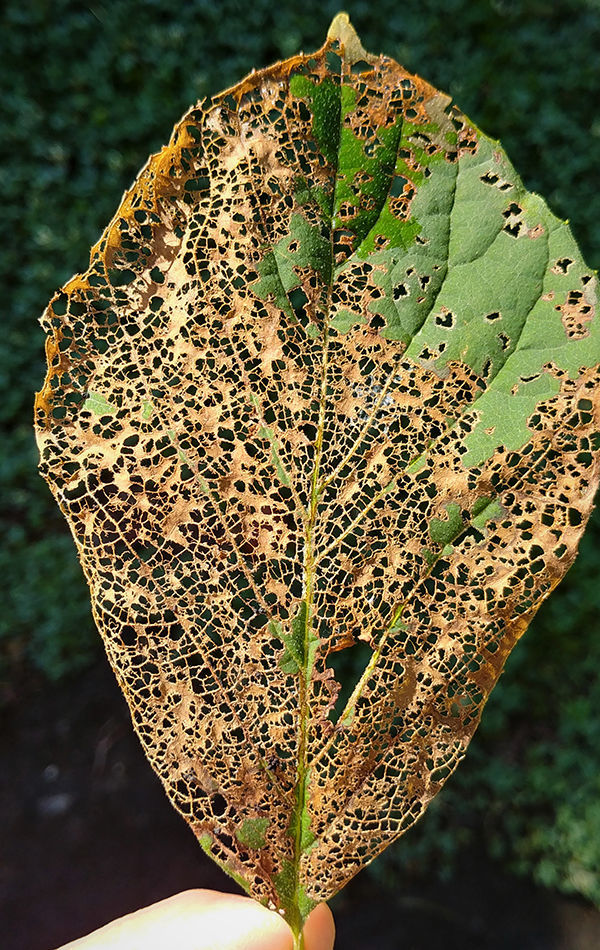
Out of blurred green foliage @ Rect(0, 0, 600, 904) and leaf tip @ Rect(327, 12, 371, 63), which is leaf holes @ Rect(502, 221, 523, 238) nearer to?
leaf tip @ Rect(327, 12, 371, 63)

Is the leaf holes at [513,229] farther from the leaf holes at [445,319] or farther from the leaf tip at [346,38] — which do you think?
the leaf tip at [346,38]

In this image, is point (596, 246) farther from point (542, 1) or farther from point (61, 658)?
point (61, 658)

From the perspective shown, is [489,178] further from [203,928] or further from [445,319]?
[203,928]

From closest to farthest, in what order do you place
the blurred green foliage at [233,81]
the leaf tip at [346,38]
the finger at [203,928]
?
the leaf tip at [346,38] → the finger at [203,928] → the blurred green foliage at [233,81]

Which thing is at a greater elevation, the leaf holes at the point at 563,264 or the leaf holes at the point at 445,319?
the leaf holes at the point at 563,264

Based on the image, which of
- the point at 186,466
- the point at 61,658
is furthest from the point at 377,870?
the point at 186,466

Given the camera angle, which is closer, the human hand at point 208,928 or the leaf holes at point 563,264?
the leaf holes at point 563,264

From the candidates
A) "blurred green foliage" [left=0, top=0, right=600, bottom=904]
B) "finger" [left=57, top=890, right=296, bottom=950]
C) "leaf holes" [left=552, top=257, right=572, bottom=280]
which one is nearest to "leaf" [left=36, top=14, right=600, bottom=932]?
"leaf holes" [left=552, top=257, right=572, bottom=280]

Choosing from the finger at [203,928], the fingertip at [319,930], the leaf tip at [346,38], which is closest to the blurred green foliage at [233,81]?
the fingertip at [319,930]
